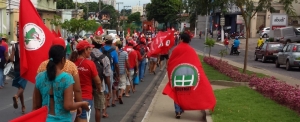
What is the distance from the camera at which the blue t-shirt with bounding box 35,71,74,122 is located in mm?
5047

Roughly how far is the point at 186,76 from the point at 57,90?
210 inches

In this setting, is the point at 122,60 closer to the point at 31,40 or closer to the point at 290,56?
the point at 31,40

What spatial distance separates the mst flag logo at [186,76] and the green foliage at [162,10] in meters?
79.2

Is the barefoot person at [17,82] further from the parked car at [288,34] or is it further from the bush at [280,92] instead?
the parked car at [288,34]

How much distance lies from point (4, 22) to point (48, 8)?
592 inches

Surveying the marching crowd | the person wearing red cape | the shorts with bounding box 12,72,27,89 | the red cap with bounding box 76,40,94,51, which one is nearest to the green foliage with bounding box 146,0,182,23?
the marching crowd

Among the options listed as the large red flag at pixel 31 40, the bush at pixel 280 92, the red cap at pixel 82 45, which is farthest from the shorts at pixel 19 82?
the bush at pixel 280 92

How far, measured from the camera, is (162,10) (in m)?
92.3

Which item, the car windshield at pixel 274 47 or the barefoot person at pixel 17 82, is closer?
the barefoot person at pixel 17 82

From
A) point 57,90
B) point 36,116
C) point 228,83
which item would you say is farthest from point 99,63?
point 228,83

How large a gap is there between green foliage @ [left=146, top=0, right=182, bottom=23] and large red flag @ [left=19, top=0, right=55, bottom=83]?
8153cm

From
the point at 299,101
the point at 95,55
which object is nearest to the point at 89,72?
the point at 95,55

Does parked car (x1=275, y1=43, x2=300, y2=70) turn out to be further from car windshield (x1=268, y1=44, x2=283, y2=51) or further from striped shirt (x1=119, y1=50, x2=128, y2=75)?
striped shirt (x1=119, y1=50, x2=128, y2=75)

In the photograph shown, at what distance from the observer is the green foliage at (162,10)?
296 feet
